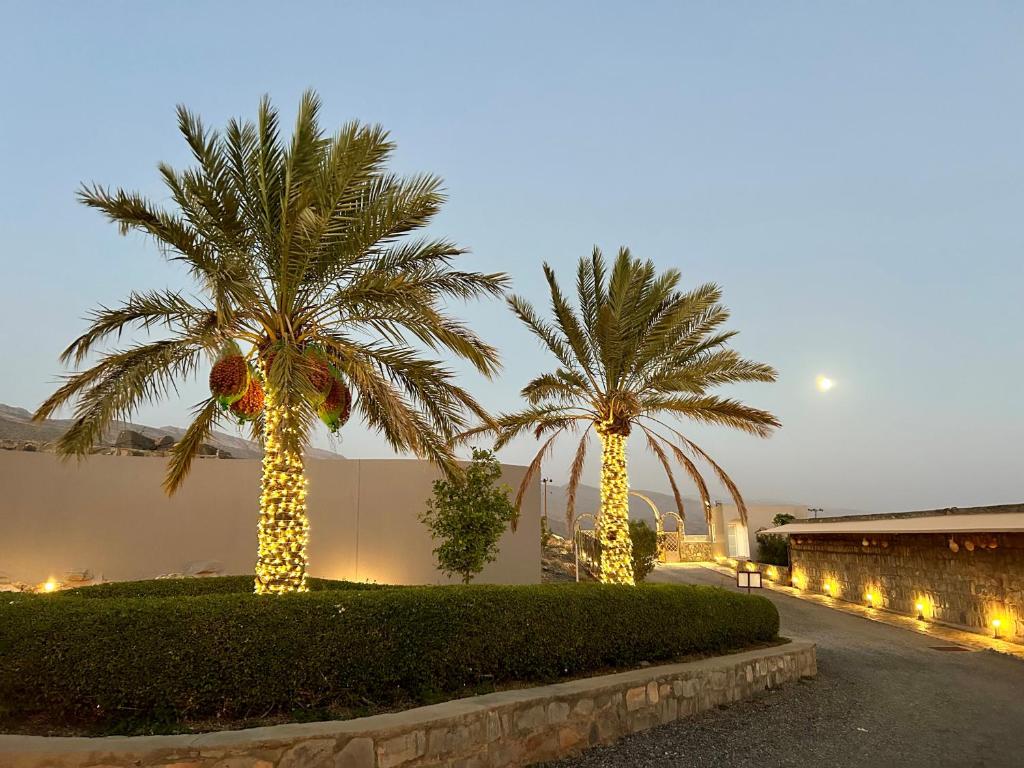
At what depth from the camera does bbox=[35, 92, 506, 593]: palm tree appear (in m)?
6.67

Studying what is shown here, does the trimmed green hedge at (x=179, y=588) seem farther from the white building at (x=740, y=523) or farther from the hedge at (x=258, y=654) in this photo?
the white building at (x=740, y=523)

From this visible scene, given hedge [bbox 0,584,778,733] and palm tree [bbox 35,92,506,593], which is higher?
palm tree [bbox 35,92,506,593]

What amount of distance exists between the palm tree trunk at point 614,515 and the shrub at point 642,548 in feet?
31.4

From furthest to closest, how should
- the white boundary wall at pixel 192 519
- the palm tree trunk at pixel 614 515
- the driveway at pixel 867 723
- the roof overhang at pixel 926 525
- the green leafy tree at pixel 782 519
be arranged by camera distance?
the green leafy tree at pixel 782 519, the white boundary wall at pixel 192 519, the roof overhang at pixel 926 525, the palm tree trunk at pixel 614 515, the driveway at pixel 867 723

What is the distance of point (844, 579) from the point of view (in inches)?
726

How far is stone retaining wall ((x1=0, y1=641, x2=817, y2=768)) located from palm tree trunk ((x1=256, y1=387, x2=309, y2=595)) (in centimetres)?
252

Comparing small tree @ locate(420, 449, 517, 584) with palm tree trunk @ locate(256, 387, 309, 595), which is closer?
palm tree trunk @ locate(256, 387, 309, 595)

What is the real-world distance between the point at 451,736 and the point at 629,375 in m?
7.70

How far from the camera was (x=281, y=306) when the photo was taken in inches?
276

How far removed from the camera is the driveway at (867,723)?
5.51m

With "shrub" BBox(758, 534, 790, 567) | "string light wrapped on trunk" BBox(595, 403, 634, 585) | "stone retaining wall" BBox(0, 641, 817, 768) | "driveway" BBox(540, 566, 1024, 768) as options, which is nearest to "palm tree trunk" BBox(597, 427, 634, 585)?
"string light wrapped on trunk" BBox(595, 403, 634, 585)

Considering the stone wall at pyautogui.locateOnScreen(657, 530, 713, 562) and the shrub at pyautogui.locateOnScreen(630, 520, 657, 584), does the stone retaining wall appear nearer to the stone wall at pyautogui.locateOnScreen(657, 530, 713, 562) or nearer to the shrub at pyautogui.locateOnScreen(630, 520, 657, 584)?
the shrub at pyautogui.locateOnScreen(630, 520, 657, 584)

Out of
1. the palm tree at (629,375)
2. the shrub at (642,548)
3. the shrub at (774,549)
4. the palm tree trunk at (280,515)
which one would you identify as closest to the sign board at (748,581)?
the palm tree at (629,375)

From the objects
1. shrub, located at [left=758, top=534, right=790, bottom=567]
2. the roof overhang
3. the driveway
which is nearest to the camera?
the driveway
